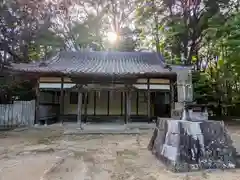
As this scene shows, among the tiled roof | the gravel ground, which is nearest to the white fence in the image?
the tiled roof

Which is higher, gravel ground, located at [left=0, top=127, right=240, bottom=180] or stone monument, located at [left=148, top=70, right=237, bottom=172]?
stone monument, located at [left=148, top=70, right=237, bottom=172]

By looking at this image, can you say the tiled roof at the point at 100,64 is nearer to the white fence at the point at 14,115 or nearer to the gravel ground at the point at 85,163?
the white fence at the point at 14,115

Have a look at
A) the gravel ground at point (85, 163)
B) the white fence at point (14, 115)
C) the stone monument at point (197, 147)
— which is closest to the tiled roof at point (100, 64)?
the white fence at point (14, 115)

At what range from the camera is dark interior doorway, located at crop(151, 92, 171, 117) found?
14.7 m

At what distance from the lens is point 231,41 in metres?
11.0

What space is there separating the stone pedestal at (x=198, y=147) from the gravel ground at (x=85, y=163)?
246 millimetres

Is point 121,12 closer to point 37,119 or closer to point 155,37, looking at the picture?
point 155,37

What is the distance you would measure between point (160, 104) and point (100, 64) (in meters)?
4.53

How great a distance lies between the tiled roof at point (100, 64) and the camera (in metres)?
12.2

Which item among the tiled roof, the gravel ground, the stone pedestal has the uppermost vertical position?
the tiled roof

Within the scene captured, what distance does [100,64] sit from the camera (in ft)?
47.8

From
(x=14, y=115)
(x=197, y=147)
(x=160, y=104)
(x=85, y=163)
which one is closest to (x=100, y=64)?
(x=160, y=104)

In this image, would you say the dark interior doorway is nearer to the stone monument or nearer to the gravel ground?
the gravel ground

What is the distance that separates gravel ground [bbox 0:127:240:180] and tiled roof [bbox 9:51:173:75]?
5.14 m
